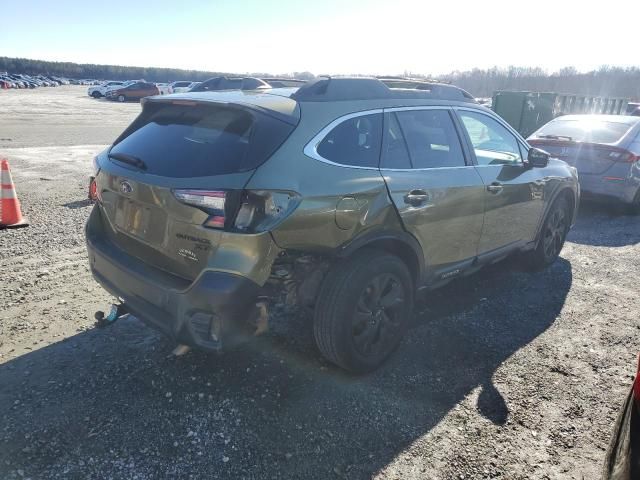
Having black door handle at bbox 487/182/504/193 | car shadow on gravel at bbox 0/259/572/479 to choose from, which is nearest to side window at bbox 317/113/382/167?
black door handle at bbox 487/182/504/193

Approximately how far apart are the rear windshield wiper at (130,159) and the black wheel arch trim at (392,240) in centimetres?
128

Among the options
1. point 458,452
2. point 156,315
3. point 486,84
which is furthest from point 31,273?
point 486,84

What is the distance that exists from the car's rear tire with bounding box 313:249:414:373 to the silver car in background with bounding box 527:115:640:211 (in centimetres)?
545

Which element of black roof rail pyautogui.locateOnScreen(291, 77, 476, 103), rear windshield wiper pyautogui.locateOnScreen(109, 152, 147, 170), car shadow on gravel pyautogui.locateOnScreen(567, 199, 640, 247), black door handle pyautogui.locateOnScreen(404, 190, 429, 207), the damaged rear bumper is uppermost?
black roof rail pyautogui.locateOnScreen(291, 77, 476, 103)

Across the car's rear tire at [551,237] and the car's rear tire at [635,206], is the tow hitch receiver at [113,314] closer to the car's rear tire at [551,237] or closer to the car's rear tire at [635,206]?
the car's rear tire at [551,237]

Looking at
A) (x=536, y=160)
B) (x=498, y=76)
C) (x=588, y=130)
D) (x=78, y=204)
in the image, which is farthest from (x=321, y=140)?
(x=498, y=76)

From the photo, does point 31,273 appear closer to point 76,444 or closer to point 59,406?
point 59,406

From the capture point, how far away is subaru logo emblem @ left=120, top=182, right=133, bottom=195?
2880mm

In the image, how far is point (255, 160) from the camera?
2572 millimetres

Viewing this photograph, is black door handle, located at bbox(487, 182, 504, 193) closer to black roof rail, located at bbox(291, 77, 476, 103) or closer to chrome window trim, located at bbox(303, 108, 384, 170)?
Answer: black roof rail, located at bbox(291, 77, 476, 103)

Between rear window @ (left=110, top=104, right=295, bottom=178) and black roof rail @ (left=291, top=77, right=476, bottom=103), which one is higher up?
black roof rail @ (left=291, top=77, right=476, bottom=103)

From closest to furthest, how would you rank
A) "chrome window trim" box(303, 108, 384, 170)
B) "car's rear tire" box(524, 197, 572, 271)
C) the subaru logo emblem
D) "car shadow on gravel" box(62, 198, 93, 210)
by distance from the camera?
"chrome window trim" box(303, 108, 384, 170) → the subaru logo emblem → "car's rear tire" box(524, 197, 572, 271) → "car shadow on gravel" box(62, 198, 93, 210)

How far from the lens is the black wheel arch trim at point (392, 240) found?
2926 millimetres

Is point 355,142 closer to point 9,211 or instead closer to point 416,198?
point 416,198
